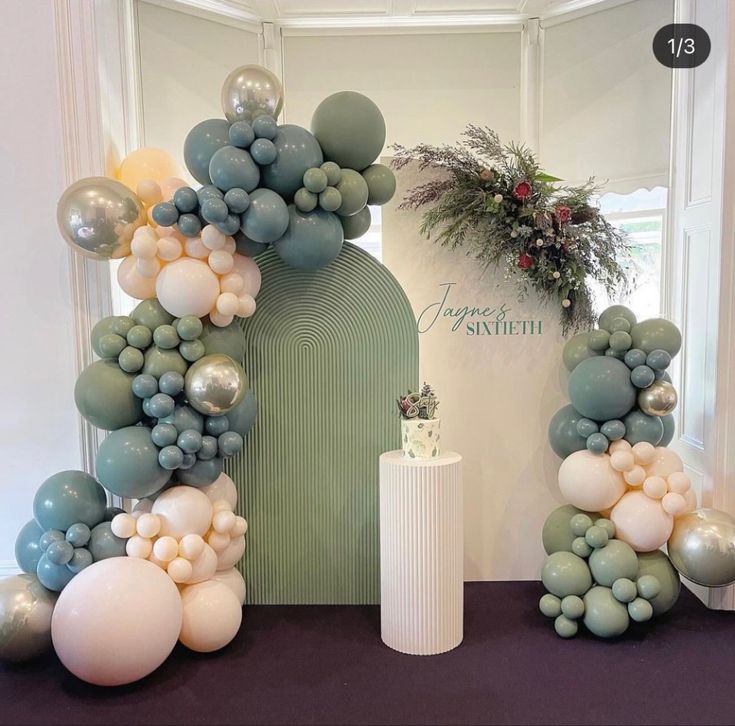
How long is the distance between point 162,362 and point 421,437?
960 millimetres

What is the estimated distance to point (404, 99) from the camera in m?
3.84

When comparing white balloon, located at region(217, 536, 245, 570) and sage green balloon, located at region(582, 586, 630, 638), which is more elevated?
white balloon, located at region(217, 536, 245, 570)

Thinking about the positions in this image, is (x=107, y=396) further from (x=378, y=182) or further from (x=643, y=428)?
(x=643, y=428)

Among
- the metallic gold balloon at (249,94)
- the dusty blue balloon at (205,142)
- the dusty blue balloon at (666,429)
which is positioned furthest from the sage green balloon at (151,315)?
the dusty blue balloon at (666,429)

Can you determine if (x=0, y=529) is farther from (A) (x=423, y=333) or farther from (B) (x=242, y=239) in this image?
(A) (x=423, y=333)

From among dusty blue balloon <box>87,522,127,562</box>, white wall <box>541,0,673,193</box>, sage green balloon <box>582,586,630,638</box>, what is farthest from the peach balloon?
white wall <box>541,0,673,193</box>

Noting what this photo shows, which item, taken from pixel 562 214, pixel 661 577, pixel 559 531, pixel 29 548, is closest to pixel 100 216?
pixel 29 548

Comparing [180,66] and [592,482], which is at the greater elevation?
[180,66]

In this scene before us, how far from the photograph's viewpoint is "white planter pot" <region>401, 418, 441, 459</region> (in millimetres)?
2203

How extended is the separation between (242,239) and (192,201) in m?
0.22

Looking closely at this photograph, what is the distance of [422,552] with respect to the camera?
2143 millimetres

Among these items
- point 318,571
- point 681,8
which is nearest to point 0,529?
point 318,571

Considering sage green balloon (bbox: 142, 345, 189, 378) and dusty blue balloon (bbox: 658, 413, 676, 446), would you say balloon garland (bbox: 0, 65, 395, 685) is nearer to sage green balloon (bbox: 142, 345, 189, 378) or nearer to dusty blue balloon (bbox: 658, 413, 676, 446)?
sage green balloon (bbox: 142, 345, 189, 378)

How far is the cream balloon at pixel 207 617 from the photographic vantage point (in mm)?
2070
